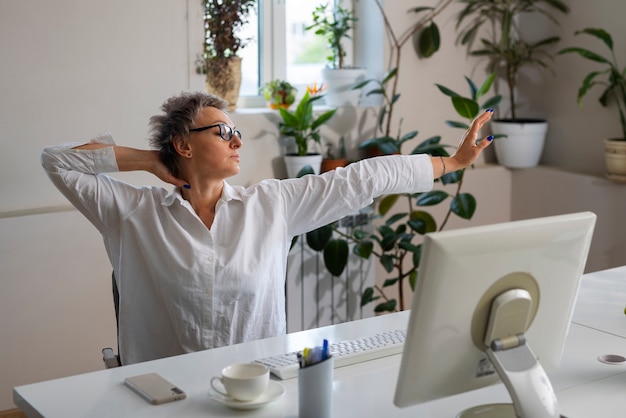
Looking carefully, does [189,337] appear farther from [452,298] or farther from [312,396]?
[452,298]

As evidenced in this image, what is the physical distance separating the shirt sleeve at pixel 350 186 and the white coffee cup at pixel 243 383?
79 centimetres

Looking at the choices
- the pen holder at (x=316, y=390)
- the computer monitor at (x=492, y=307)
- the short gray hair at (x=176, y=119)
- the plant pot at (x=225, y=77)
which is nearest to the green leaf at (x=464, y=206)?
the plant pot at (x=225, y=77)

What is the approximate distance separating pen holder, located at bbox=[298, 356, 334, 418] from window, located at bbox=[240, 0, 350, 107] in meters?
2.49

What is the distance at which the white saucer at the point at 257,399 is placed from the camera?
167 cm

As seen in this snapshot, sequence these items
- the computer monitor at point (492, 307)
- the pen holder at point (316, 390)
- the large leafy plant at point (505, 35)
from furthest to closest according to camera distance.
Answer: the large leafy plant at point (505, 35), the pen holder at point (316, 390), the computer monitor at point (492, 307)

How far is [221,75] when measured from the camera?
369 cm

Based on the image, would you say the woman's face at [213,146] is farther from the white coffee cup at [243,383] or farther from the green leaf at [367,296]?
the green leaf at [367,296]

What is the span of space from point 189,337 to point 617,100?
2.60 metres

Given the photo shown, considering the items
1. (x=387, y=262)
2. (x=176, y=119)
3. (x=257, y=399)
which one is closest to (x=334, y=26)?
(x=387, y=262)

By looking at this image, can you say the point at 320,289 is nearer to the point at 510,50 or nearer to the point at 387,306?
the point at 387,306

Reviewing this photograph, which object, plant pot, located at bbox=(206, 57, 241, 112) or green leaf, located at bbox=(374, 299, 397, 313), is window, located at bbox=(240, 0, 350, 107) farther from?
green leaf, located at bbox=(374, 299, 397, 313)

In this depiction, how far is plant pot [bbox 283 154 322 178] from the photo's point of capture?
374cm

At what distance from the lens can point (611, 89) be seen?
4.07 m

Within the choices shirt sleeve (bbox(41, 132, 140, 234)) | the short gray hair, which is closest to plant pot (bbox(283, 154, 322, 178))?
the short gray hair
